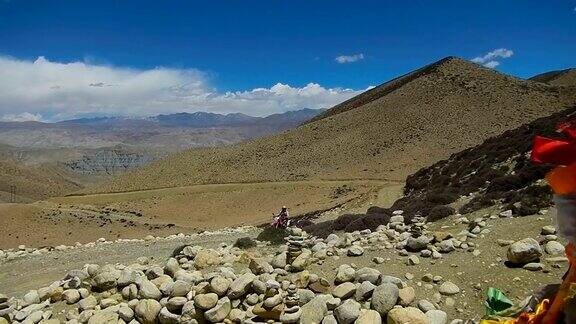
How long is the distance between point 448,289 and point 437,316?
3.94 ft

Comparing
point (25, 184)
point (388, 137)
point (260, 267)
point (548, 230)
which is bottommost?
point (25, 184)

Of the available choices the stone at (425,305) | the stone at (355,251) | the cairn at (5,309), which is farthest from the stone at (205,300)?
the cairn at (5,309)

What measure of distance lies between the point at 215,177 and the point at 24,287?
65.9 meters

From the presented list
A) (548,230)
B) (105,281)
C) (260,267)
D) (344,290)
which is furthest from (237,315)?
(548,230)

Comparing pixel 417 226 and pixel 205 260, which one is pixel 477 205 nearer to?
pixel 417 226

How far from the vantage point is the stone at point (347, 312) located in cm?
896

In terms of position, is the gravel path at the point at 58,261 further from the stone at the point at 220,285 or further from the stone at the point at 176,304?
the stone at the point at 220,285

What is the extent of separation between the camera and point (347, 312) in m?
9.00

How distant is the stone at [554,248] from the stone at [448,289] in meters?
2.29

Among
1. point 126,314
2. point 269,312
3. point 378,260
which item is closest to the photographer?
point 269,312

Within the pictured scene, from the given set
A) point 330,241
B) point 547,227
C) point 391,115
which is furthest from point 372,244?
point 391,115

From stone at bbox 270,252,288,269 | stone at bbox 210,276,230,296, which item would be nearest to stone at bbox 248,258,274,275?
stone at bbox 270,252,288,269

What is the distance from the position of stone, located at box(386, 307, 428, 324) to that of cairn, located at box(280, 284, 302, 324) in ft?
5.52

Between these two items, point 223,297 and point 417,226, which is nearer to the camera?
point 223,297
